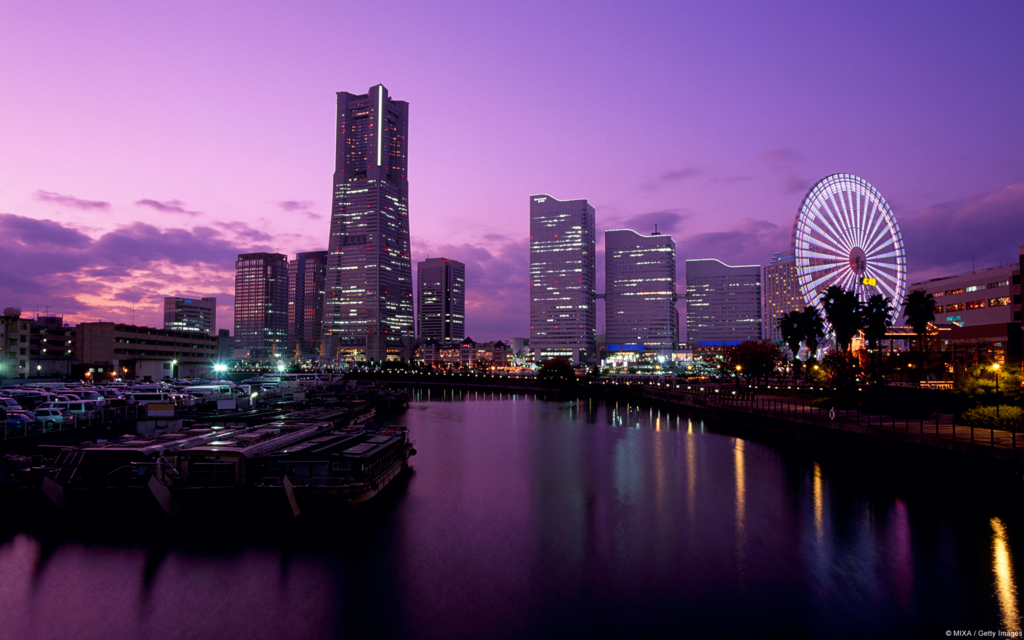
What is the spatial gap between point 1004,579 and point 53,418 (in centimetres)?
5515

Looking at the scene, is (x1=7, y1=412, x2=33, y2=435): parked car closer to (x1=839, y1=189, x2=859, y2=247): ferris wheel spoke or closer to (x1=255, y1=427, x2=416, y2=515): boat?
(x1=255, y1=427, x2=416, y2=515): boat

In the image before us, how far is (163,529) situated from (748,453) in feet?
147

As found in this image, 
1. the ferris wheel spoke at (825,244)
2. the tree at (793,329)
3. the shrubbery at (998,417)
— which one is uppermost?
the ferris wheel spoke at (825,244)

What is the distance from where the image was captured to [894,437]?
3856cm

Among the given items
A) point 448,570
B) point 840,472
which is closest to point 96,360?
point 448,570

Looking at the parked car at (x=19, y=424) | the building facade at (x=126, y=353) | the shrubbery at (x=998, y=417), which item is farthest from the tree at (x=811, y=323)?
the building facade at (x=126, y=353)

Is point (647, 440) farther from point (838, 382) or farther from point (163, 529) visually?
point (163, 529)

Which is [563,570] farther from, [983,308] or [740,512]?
[983,308]

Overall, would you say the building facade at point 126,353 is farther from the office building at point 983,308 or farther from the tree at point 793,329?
the office building at point 983,308

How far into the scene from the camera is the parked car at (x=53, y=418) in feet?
128

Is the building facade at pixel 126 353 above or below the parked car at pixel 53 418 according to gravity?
above

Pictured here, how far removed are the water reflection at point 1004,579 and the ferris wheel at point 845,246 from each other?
69166 mm

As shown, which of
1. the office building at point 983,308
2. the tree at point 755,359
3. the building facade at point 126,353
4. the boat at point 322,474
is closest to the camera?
the boat at point 322,474

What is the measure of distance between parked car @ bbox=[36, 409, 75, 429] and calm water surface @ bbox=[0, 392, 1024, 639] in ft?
58.4
